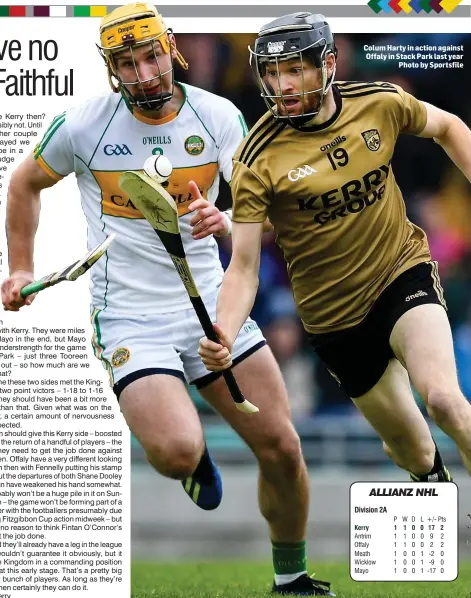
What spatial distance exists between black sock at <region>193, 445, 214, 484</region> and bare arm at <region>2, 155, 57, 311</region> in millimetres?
1186

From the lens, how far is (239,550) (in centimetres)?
775

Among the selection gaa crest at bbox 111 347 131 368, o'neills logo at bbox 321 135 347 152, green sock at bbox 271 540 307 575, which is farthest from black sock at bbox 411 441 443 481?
o'neills logo at bbox 321 135 347 152

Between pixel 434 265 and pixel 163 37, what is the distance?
5.07ft

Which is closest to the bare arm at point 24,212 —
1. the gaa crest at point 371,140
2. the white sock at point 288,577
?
the gaa crest at point 371,140

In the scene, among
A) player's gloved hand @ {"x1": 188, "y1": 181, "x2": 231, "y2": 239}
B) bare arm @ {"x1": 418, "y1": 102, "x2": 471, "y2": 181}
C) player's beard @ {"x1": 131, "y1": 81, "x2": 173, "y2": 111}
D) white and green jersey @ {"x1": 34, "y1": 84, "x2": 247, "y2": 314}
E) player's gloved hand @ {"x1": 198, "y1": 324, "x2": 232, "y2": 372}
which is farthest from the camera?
white and green jersey @ {"x1": 34, "y1": 84, "x2": 247, "y2": 314}

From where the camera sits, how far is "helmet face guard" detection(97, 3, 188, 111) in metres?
4.84

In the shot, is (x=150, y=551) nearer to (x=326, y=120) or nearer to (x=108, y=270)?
(x=108, y=270)

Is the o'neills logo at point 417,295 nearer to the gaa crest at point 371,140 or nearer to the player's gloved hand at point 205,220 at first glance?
the gaa crest at point 371,140

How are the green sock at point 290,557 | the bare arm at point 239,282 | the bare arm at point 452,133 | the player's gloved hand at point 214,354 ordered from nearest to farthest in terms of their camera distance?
1. the player's gloved hand at point 214,354
2. the bare arm at point 239,282
3. the bare arm at point 452,133
4. the green sock at point 290,557

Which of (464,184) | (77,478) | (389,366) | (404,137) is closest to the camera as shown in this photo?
(389,366)

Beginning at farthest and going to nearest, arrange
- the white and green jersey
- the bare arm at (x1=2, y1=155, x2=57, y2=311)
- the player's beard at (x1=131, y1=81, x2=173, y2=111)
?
1. the bare arm at (x1=2, y1=155, x2=57, y2=311)
2. the white and green jersey
3. the player's beard at (x1=131, y1=81, x2=173, y2=111)

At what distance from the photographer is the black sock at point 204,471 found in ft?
17.3

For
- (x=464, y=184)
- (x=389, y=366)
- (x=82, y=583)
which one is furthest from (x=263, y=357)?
(x=464, y=184)

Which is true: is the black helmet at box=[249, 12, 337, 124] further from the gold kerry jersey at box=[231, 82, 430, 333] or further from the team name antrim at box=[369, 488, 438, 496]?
the team name antrim at box=[369, 488, 438, 496]
